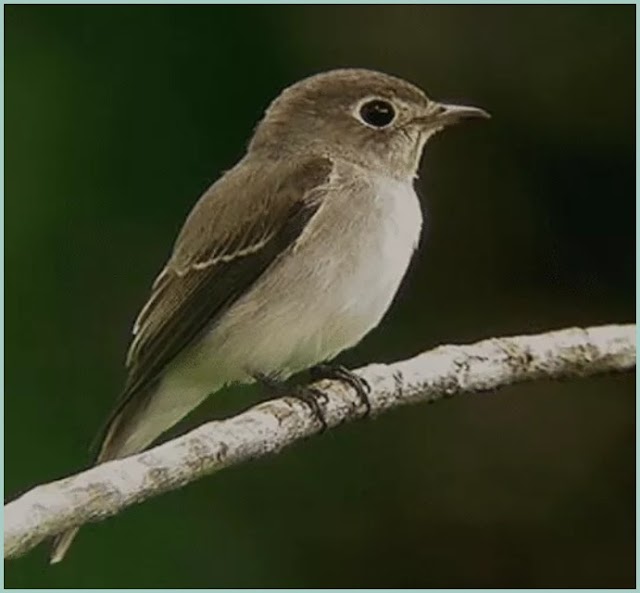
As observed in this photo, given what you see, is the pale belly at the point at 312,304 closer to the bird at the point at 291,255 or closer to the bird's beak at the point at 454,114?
the bird at the point at 291,255

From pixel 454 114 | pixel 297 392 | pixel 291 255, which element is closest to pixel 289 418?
pixel 297 392

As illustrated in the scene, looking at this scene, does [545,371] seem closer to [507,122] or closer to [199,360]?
[199,360]

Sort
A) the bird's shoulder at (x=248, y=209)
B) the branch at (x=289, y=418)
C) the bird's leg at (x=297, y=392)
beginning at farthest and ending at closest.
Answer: the bird's shoulder at (x=248, y=209) → the bird's leg at (x=297, y=392) → the branch at (x=289, y=418)

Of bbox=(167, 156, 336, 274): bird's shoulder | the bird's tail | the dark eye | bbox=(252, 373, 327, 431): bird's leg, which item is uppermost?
the dark eye

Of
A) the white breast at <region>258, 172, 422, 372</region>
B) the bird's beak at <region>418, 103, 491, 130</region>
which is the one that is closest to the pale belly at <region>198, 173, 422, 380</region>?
the white breast at <region>258, 172, 422, 372</region>

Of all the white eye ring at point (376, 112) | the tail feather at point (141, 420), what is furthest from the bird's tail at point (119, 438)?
the white eye ring at point (376, 112)

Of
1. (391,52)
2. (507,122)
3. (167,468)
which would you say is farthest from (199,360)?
(507,122)

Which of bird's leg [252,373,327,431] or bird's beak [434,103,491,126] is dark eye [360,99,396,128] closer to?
bird's beak [434,103,491,126]
